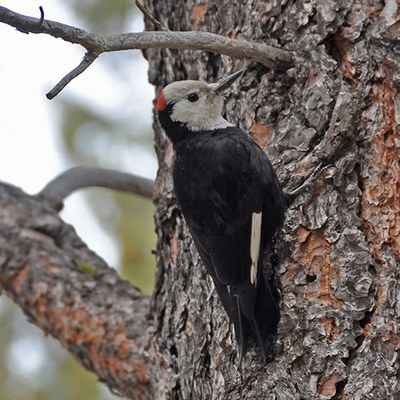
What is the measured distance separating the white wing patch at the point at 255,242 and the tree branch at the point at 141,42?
0.52m

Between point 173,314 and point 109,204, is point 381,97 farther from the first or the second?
point 109,204

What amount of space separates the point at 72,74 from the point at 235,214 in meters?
0.98

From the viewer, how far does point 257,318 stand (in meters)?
2.49

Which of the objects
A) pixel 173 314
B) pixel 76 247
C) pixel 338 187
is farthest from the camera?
pixel 76 247

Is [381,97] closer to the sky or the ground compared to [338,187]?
closer to the sky

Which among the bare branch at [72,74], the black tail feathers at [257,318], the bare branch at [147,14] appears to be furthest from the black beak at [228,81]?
the bare branch at [72,74]

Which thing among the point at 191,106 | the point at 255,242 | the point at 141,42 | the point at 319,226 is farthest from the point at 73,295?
the point at 141,42

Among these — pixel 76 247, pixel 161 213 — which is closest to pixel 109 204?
pixel 76 247

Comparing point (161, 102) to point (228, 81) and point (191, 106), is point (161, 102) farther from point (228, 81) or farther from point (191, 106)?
point (228, 81)

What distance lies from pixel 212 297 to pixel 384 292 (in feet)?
2.05

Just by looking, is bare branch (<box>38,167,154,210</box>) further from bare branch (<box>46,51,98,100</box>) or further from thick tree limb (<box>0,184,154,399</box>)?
bare branch (<box>46,51,98,100</box>)

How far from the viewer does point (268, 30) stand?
2787mm

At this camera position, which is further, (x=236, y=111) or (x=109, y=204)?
(x=109, y=204)

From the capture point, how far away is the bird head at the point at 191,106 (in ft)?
9.85
